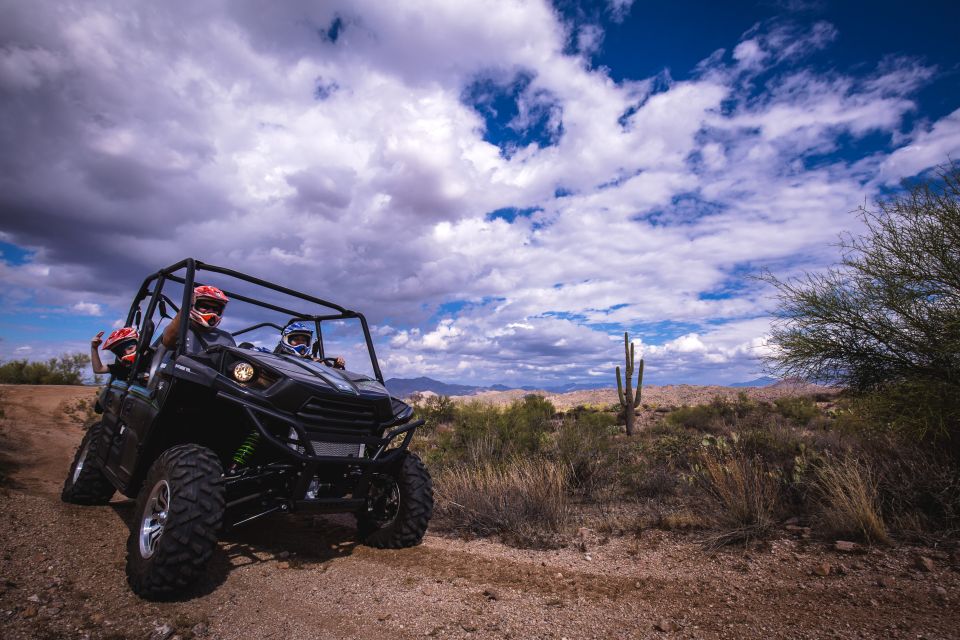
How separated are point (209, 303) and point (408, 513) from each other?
2927 mm

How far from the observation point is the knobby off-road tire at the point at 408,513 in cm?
468

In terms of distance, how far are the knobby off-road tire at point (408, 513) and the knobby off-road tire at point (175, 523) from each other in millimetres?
1745

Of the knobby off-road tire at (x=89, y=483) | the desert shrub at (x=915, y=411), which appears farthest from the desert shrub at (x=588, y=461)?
the knobby off-road tire at (x=89, y=483)

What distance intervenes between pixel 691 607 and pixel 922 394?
15.1 feet

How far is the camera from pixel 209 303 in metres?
5.02

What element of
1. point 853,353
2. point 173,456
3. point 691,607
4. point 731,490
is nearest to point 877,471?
point 731,490

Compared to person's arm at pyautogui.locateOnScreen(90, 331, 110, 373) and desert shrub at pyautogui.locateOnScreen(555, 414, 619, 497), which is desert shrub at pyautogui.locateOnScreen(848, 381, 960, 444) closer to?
desert shrub at pyautogui.locateOnScreen(555, 414, 619, 497)

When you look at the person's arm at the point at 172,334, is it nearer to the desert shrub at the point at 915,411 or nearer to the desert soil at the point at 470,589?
the desert soil at the point at 470,589

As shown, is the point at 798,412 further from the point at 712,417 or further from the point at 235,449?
the point at 235,449

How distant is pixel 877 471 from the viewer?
5.21m

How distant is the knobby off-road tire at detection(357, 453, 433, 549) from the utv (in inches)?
0.4

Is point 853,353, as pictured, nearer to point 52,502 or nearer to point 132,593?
point 132,593

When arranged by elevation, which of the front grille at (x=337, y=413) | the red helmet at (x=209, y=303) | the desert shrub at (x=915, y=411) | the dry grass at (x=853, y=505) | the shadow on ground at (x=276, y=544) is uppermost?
the red helmet at (x=209, y=303)

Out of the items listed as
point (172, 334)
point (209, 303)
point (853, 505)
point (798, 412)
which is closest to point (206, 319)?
point (209, 303)
